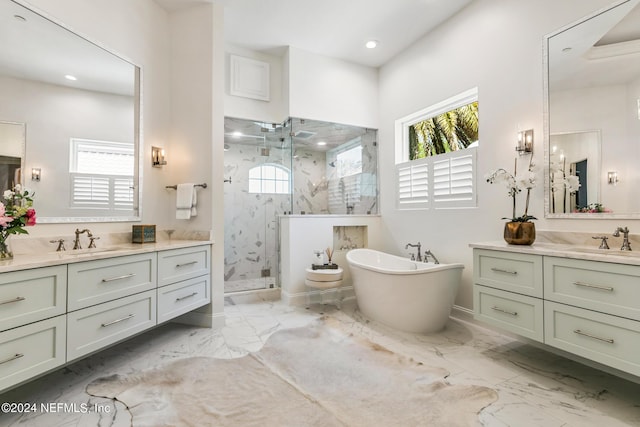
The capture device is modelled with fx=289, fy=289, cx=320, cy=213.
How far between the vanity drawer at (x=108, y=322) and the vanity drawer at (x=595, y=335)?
9.08ft

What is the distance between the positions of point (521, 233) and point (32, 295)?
3.10m

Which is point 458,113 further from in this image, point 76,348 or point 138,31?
point 76,348

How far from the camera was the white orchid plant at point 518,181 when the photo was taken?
2250mm

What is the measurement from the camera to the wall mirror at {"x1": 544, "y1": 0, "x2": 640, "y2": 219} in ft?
6.21

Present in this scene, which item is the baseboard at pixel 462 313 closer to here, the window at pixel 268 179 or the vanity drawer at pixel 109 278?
the window at pixel 268 179

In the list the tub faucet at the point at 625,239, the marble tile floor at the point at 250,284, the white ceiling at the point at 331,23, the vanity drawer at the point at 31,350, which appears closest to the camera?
the vanity drawer at the point at 31,350

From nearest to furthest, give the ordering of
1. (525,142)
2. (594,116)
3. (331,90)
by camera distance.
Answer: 1. (594,116)
2. (525,142)
3. (331,90)

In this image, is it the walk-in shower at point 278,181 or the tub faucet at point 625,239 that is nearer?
the tub faucet at point 625,239

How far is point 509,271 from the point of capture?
2078 mm

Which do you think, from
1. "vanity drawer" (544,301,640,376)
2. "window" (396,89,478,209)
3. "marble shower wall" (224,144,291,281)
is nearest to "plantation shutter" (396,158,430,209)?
"window" (396,89,478,209)

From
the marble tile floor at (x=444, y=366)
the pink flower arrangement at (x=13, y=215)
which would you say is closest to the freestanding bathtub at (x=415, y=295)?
the marble tile floor at (x=444, y=366)

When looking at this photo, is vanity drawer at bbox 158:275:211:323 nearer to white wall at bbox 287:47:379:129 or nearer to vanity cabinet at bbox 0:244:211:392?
vanity cabinet at bbox 0:244:211:392

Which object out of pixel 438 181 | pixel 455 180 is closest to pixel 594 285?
pixel 455 180

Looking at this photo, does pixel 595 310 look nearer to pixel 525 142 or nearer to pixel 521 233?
pixel 521 233
